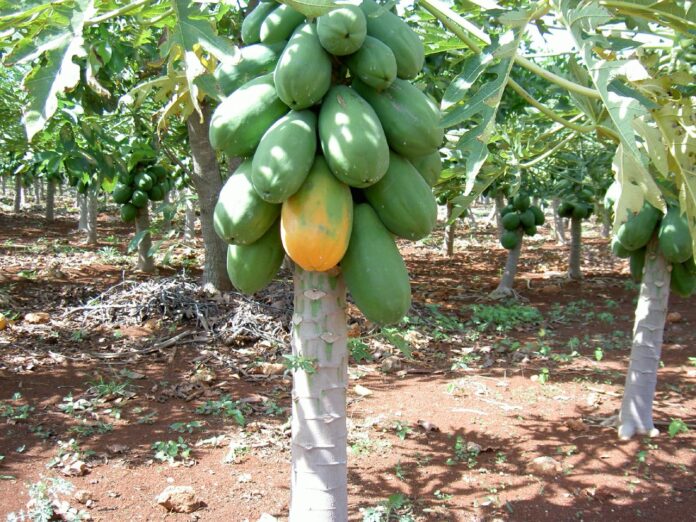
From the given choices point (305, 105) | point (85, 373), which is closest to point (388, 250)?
point (305, 105)

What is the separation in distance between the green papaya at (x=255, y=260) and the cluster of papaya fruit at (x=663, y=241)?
6.59ft

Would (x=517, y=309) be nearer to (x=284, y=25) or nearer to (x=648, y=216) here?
(x=648, y=216)

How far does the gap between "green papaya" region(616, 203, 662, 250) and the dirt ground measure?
1.18 m

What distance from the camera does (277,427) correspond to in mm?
3785

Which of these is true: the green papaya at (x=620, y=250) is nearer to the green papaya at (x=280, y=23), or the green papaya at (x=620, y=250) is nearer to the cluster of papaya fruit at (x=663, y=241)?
the cluster of papaya fruit at (x=663, y=241)

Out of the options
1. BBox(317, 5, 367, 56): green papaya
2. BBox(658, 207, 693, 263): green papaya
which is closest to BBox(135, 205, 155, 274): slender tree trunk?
BBox(658, 207, 693, 263): green papaya

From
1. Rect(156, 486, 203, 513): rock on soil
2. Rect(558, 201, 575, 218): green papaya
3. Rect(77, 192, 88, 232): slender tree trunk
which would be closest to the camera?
Rect(156, 486, 203, 513): rock on soil

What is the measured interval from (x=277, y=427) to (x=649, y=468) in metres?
2.10

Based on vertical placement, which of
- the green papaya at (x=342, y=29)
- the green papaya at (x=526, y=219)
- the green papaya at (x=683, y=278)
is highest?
the green papaya at (x=342, y=29)

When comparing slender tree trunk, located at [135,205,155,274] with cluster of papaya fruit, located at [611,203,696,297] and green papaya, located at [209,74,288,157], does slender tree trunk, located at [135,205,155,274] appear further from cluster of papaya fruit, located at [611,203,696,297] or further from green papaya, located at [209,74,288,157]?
green papaya, located at [209,74,288,157]

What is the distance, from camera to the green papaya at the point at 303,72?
138cm

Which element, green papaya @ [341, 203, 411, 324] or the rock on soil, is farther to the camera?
the rock on soil

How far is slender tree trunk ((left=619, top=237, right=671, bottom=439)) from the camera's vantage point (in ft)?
11.1

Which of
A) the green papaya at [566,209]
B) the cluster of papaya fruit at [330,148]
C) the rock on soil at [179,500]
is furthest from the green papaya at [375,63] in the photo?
the green papaya at [566,209]
